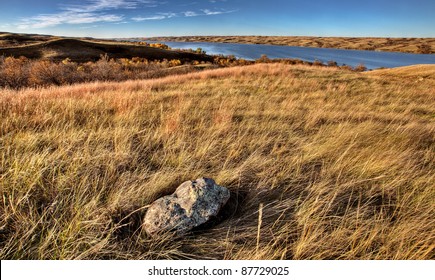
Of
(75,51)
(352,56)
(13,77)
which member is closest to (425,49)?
(352,56)

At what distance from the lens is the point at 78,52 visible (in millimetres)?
32094

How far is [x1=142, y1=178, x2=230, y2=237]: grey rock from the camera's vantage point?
177 cm

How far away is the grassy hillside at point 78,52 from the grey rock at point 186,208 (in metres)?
31.9

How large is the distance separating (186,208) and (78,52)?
3737 cm

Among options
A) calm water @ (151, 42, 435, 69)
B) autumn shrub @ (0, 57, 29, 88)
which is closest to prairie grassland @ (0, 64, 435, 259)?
autumn shrub @ (0, 57, 29, 88)

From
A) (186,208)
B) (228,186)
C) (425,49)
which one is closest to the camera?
(186,208)

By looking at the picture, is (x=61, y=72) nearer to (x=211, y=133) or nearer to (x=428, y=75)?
(x=211, y=133)

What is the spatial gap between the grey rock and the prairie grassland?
9 centimetres

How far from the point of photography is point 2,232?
167 cm

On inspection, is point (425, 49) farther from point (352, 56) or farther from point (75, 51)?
point (75, 51)

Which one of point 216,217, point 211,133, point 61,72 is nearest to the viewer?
point 216,217

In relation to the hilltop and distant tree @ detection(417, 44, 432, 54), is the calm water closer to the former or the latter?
distant tree @ detection(417, 44, 432, 54)
